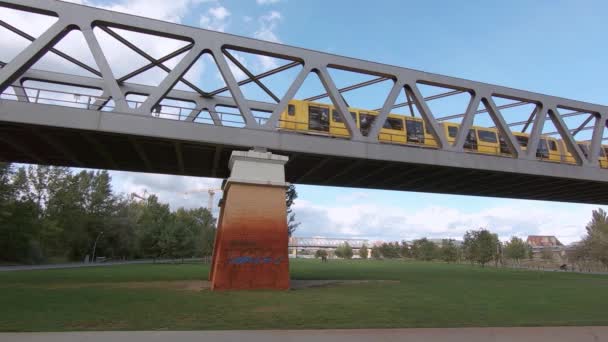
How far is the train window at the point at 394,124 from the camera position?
2377cm

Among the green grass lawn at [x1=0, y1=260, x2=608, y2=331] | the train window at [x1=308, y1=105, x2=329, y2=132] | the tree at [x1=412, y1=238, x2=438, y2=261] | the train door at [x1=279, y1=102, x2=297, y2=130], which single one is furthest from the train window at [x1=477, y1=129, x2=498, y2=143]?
the tree at [x1=412, y1=238, x2=438, y2=261]

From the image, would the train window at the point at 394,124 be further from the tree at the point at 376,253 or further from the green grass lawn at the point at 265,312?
the tree at the point at 376,253

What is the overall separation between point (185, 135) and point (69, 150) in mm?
8742

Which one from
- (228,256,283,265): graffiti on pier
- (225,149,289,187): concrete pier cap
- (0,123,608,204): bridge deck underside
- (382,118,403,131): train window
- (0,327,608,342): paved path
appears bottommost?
(0,327,608,342): paved path

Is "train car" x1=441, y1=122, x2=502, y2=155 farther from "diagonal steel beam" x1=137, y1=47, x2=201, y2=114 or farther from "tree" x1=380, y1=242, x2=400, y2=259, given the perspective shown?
"tree" x1=380, y1=242, x2=400, y2=259

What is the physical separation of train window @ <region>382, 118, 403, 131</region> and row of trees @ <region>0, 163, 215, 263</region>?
141 feet

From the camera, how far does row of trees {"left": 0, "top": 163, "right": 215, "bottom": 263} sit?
45688 mm

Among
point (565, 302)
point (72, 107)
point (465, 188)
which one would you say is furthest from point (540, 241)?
point (72, 107)

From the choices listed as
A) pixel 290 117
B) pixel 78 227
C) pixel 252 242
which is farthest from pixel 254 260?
pixel 78 227

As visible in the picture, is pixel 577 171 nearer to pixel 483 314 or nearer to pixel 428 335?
pixel 483 314

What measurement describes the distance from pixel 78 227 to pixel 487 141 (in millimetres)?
60082

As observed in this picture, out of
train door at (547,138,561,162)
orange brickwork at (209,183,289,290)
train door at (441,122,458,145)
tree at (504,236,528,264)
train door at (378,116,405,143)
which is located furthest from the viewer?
tree at (504,236,528,264)

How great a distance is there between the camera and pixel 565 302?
14039mm

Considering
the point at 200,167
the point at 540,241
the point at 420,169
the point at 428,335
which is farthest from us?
the point at 540,241
